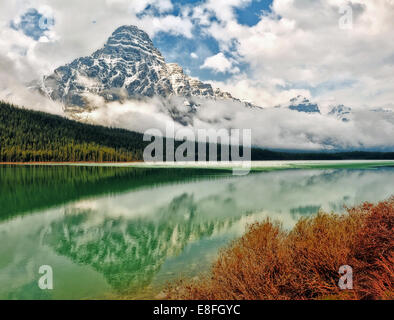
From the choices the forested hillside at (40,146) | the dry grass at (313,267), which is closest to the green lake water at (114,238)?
the dry grass at (313,267)

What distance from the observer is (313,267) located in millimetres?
9398

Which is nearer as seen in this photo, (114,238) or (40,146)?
(114,238)

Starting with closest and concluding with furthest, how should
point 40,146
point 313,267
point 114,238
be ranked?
point 313,267, point 114,238, point 40,146

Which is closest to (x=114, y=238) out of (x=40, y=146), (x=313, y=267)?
(x=313, y=267)

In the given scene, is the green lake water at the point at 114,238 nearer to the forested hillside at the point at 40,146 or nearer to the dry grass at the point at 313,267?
the dry grass at the point at 313,267

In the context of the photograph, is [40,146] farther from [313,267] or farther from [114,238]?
[313,267]

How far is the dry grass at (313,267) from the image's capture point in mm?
8336

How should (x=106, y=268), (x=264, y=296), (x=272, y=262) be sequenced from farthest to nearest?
(x=106, y=268) → (x=272, y=262) → (x=264, y=296)

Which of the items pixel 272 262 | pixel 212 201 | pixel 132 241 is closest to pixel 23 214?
pixel 132 241

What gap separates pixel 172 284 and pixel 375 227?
926 cm

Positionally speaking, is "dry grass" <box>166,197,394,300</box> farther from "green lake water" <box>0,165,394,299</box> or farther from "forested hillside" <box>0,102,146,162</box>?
"forested hillside" <box>0,102,146,162</box>

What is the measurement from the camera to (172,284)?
13.1m
